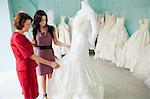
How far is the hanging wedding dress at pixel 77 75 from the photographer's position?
211cm

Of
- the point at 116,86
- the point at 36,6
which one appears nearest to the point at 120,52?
the point at 116,86

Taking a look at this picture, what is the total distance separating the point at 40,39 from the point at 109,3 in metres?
1.08

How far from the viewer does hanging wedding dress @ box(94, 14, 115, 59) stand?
9.44 feet

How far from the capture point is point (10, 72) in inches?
135

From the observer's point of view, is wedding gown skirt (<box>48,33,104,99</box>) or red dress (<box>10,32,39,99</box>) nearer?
red dress (<box>10,32,39,99</box>)

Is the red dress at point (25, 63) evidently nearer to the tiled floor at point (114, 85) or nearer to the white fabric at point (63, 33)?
the tiled floor at point (114, 85)

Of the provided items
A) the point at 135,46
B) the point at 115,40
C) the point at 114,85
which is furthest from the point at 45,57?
the point at 135,46

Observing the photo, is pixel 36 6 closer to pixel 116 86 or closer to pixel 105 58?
pixel 105 58

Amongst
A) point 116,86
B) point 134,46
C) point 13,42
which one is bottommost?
point 116,86

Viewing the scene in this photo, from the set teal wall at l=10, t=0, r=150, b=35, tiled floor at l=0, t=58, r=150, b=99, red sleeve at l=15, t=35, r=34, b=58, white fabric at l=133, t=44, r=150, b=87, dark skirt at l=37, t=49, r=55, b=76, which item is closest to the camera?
red sleeve at l=15, t=35, r=34, b=58

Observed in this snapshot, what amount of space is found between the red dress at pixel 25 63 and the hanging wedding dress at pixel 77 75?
279mm

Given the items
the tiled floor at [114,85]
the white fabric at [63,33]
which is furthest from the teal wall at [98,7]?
the tiled floor at [114,85]

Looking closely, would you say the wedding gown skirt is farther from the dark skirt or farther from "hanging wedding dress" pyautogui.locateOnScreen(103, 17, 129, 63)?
"hanging wedding dress" pyautogui.locateOnScreen(103, 17, 129, 63)

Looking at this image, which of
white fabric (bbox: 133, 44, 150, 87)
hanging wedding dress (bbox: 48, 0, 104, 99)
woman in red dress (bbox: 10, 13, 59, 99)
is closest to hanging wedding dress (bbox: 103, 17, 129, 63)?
white fabric (bbox: 133, 44, 150, 87)
